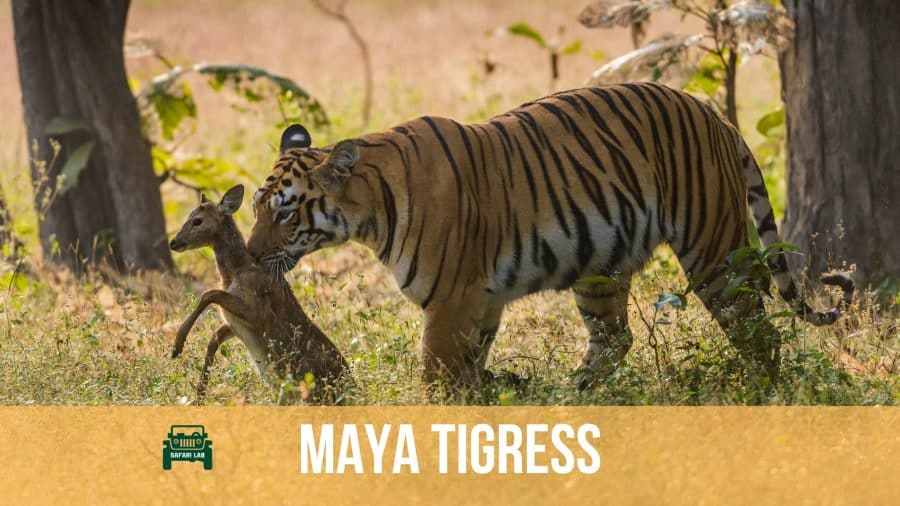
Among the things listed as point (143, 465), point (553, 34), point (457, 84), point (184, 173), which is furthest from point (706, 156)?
point (553, 34)

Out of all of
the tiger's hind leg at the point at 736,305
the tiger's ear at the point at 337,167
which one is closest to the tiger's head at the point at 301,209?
the tiger's ear at the point at 337,167

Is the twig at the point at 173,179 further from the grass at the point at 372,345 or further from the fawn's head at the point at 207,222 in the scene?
the fawn's head at the point at 207,222

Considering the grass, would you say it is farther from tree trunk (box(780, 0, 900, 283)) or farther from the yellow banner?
tree trunk (box(780, 0, 900, 283))

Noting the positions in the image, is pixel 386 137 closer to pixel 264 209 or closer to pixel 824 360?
pixel 264 209

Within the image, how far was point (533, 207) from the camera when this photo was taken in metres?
7.13

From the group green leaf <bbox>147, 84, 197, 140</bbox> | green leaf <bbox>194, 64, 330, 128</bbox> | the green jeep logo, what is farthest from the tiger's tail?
green leaf <bbox>147, 84, 197, 140</bbox>

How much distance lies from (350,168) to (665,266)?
3.18 m

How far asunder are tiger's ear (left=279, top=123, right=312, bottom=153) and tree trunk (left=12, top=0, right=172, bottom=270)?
3877 mm

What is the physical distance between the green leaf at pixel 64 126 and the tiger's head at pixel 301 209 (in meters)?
4.41

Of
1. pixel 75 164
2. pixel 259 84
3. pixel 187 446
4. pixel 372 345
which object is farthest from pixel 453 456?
pixel 259 84

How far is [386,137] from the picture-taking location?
699 centimetres

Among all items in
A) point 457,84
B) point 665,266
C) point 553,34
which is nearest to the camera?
point 665,266

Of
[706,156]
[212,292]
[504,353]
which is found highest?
[706,156]

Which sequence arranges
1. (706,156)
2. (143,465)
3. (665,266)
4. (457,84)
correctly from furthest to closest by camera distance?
(457,84)
(665,266)
(706,156)
(143,465)
